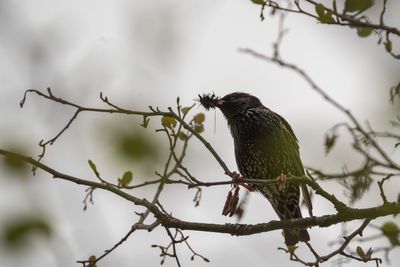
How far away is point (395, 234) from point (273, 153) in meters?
3.07

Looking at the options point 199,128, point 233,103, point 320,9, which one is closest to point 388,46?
point 320,9

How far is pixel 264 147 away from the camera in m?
6.13

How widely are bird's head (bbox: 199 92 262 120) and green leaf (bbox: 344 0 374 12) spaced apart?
3195 mm

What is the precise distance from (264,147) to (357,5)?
3264 millimetres

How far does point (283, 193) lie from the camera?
247 inches

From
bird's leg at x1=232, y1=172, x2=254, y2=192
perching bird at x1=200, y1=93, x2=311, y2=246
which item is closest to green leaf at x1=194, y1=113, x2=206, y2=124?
bird's leg at x1=232, y1=172, x2=254, y2=192

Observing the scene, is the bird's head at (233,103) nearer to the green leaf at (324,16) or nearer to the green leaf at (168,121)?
the green leaf at (168,121)

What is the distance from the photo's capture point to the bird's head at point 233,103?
623 centimetres

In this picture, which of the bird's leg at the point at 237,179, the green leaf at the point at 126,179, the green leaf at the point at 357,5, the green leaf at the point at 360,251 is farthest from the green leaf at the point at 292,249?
the green leaf at the point at 357,5

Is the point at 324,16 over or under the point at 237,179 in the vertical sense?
over

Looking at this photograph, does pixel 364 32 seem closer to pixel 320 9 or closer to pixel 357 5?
pixel 320 9

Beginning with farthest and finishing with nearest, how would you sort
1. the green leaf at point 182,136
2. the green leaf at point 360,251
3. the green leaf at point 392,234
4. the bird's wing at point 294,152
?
the bird's wing at point 294,152 < the green leaf at point 360,251 < the green leaf at point 182,136 < the green leaf at point 392,234

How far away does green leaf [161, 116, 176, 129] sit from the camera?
12.3ft

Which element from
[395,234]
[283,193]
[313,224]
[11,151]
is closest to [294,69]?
[395,234]
